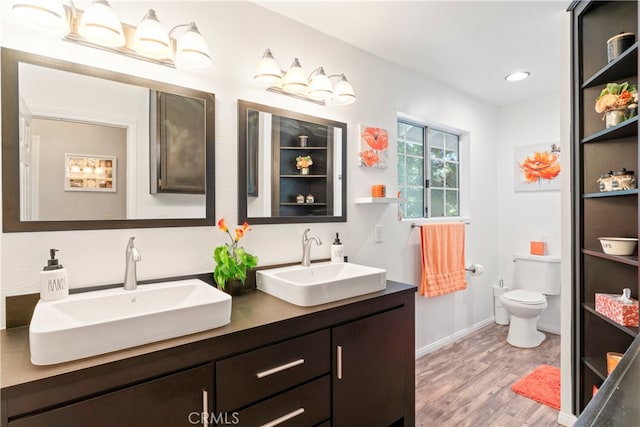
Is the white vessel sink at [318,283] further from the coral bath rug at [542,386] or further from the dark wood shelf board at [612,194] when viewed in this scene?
the coral bath rug at [542,386]

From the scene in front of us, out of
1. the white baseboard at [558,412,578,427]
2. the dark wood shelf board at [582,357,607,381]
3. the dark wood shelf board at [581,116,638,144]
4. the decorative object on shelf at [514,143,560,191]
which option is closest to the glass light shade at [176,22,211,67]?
the dark wood shelf board at [581,116,638,144]

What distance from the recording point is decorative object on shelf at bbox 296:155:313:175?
2.06 meters

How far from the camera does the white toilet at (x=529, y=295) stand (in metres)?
3.01

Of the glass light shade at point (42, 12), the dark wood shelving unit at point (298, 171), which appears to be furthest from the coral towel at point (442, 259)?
the glass light shade at point (42, 12)

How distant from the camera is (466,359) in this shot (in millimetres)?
2816

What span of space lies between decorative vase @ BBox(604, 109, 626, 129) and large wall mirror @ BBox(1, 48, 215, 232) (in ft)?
6.51

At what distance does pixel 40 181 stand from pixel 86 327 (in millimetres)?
710

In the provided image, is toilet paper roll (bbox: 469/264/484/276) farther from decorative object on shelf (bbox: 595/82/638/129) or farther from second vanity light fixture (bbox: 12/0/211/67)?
second vanity light fixture (bbox: 12/0/211/67)

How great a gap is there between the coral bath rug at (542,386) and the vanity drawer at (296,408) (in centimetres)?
168

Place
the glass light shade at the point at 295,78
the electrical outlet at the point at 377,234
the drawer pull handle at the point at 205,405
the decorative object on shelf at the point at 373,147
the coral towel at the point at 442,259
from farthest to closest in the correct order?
the coral towel at the point at 442,259 < the electrical outlet at the point at 377,234 < the decorative object on shelf at the point at 373,147 < the glass light shade at the point at 295,78 < the drawer pull handle at the point at 205,405

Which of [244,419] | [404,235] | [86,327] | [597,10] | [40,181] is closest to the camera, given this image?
[86,327]

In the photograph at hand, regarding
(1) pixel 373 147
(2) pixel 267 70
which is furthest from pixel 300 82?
(1) pixel 373 147

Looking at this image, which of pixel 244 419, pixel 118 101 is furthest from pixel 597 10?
pixel 244 419

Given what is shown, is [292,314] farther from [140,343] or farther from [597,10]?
[597,10]
